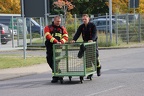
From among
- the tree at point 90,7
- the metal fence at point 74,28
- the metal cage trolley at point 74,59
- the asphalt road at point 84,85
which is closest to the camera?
the asphalt road at point 84,85

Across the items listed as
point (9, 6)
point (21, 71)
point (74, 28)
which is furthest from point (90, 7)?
point (21, 71)

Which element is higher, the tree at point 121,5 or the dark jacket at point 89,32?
the tree at point 121,5

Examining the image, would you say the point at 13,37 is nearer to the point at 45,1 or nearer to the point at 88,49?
the point at 45,1

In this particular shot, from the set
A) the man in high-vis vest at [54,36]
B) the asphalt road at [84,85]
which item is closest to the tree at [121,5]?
the asphalt road at [84,85]

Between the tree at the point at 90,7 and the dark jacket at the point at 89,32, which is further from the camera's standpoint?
the tree at the point at 90,7

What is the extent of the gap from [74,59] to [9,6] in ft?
109

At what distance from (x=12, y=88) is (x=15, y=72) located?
11.0 feet

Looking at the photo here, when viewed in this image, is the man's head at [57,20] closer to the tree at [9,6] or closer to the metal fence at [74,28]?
the metal fence at [74,28]

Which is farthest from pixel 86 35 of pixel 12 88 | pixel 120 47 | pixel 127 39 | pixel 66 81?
pixel 127 39

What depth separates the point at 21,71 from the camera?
A: 15.1 metres

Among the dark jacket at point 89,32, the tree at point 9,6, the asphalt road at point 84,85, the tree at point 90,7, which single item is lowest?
the asphalt road at point 84,85

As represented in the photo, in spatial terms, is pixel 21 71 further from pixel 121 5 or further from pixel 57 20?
pixel 121 5

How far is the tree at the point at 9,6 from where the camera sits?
43.5 metres

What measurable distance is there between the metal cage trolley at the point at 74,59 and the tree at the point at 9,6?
31.9 metres
